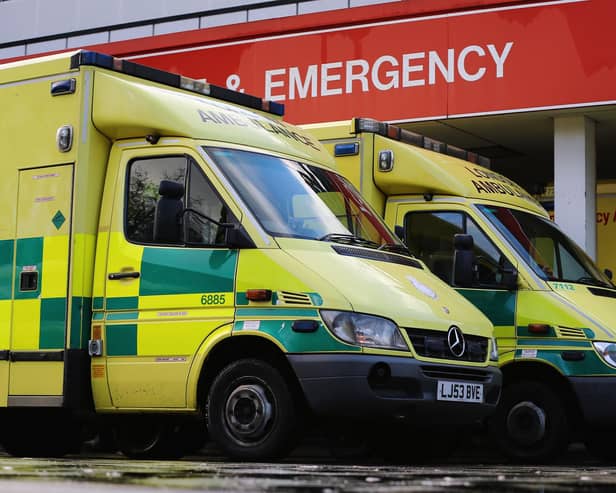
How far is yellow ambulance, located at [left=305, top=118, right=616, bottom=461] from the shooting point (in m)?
10.2

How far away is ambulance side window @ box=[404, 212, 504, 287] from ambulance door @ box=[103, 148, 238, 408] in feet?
9.12

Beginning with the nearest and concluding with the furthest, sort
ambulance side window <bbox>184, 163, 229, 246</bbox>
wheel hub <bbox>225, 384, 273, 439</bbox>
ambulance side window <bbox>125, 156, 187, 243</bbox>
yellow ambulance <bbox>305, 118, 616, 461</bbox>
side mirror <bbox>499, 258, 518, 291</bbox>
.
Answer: wheel hub <bbox>225, 384, 273, 439</bbox> → ambulance side window <bbox>184, 163, 229, 246</bbox> → ambulance side window <bbox>125, 156, 187, 243</bbox> → yellow ambulance <bbox>305, 118, 616, 461</bbox> → side mirror <bbox>499, 258, 518, 291</bbox>

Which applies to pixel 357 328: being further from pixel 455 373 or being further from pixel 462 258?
pixel 462 258

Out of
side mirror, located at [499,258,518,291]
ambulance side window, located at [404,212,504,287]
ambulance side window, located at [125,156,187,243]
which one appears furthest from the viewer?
ambulance side window, located at [404,212,504,287]

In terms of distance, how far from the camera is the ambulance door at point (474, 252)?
413 inches

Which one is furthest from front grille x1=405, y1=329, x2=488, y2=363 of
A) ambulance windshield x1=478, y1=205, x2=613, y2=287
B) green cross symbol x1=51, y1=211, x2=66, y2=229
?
green cross symbol x1=51, y1=211, x2=66, y2=229

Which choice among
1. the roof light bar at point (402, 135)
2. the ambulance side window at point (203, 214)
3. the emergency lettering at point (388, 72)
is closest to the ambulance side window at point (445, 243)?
the roof light bar at point (402, 135)

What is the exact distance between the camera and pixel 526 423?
34.1ft

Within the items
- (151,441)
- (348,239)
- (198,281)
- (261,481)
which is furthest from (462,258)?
(261,481)

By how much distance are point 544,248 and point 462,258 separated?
106 centimetres

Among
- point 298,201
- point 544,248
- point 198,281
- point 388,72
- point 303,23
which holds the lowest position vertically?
point 198,281

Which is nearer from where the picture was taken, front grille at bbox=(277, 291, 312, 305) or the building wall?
front grille at bbox=(277, 291, 312, 305)

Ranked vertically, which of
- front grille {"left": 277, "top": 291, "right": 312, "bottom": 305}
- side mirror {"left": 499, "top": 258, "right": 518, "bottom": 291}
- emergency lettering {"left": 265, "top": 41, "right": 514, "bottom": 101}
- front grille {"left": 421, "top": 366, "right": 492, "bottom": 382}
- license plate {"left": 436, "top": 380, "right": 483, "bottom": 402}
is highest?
emergency lettering {"left": 265, "top": 41, "right": 514, "bottom": 101}

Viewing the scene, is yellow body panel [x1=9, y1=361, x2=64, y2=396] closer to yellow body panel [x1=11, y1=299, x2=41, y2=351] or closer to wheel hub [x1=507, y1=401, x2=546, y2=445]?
yellow body panel [x1=11, y1=299, x2=41, y2=351]
